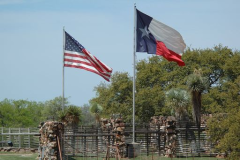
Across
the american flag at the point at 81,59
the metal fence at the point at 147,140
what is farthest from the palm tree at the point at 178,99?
the american flag at the point at 81,59

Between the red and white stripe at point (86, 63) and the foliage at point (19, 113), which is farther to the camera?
the foliage at point (19, 113)

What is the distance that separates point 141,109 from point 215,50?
13410 millimetres

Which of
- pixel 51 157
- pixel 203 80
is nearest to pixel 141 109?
pixel 203 80

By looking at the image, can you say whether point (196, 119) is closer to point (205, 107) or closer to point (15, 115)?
point (205, 107)

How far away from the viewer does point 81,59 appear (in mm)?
38906

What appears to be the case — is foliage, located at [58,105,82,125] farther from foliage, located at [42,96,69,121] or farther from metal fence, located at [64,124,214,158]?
foliage, located at [42,96,69,121]

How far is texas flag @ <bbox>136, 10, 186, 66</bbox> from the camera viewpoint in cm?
3222

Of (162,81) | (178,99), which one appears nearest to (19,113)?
(162,81)

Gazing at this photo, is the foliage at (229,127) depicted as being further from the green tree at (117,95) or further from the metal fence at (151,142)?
the green tree at (117,95)

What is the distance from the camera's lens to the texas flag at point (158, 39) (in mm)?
32219

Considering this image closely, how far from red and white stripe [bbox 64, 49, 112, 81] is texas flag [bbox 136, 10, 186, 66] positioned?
4.37m

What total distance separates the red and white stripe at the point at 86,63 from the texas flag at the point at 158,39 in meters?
4.37

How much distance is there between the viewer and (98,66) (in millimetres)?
37906

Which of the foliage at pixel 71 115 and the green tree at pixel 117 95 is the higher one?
the green tree at pixel 117 95
